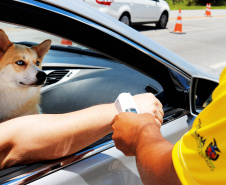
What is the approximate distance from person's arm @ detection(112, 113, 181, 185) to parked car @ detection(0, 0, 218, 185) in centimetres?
18

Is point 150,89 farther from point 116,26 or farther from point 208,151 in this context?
point 208,151

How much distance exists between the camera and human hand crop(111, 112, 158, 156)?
1.16 metres

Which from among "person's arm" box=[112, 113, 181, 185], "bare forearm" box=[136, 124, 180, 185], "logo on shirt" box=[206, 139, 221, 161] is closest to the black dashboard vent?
"person's arm" box=[112, 113, 181, 185]

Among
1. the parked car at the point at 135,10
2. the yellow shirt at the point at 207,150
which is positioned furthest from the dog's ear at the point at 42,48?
the parked car at the point at 135,10

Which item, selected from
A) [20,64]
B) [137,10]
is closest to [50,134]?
[20,64]

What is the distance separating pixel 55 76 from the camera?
6.98 feet

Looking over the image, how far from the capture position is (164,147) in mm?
1068

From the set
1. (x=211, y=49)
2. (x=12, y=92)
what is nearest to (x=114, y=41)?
(x=12, y=92)

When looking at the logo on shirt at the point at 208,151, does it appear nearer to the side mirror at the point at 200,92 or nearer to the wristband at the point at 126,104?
the wristband at the point at 126,104

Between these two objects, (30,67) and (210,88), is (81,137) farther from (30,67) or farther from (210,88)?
(210,88)

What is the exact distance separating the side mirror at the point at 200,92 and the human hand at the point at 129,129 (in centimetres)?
42

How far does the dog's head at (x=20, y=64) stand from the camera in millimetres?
1518

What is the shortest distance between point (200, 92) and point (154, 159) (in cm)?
71

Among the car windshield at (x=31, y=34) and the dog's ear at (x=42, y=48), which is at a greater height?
the car windshield at (x=31, y=34)
